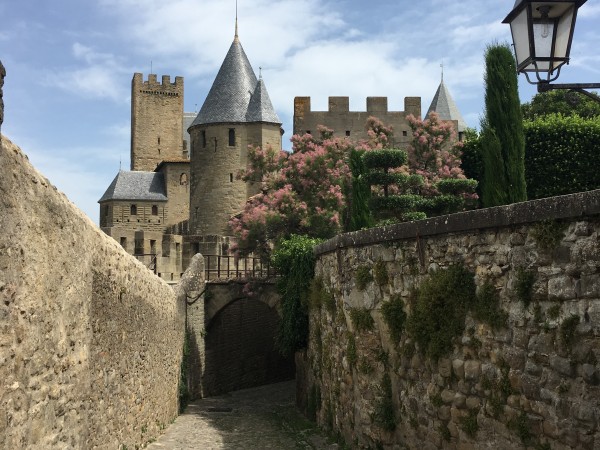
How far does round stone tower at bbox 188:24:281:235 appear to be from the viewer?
42000mm

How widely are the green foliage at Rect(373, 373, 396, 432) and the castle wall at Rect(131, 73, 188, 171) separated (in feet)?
210

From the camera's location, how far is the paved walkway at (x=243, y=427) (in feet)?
44.6

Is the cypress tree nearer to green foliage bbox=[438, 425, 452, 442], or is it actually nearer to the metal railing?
green foliage bbox=[438, 425, 452, 442]

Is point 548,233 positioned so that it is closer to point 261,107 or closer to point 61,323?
point 61,323

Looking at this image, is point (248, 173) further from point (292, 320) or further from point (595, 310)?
point (595, 310)

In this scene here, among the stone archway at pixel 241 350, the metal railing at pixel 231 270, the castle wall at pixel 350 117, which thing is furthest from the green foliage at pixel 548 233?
the castle wall at pixel 350 117

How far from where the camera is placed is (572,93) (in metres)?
5.50

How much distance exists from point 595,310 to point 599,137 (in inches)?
912

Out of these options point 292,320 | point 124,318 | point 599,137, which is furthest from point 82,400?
point 599,137

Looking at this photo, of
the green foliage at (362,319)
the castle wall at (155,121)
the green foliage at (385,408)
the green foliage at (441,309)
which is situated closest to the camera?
the green foliage at (441,309)

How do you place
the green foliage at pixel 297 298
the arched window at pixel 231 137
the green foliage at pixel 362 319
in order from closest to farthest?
the green foliage at pixel 362 319 → the green foliage at pixel 297 298 → the arched window at pixel 231 137

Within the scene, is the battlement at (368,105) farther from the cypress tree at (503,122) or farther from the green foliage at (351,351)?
the green foliage at (351,351)

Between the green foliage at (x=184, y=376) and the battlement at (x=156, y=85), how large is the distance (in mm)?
55165

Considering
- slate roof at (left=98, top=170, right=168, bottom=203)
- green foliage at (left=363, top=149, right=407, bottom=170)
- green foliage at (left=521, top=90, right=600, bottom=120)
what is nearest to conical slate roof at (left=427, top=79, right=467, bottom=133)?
green foliage at (left=521, top=90, right=600, bottom=120)
